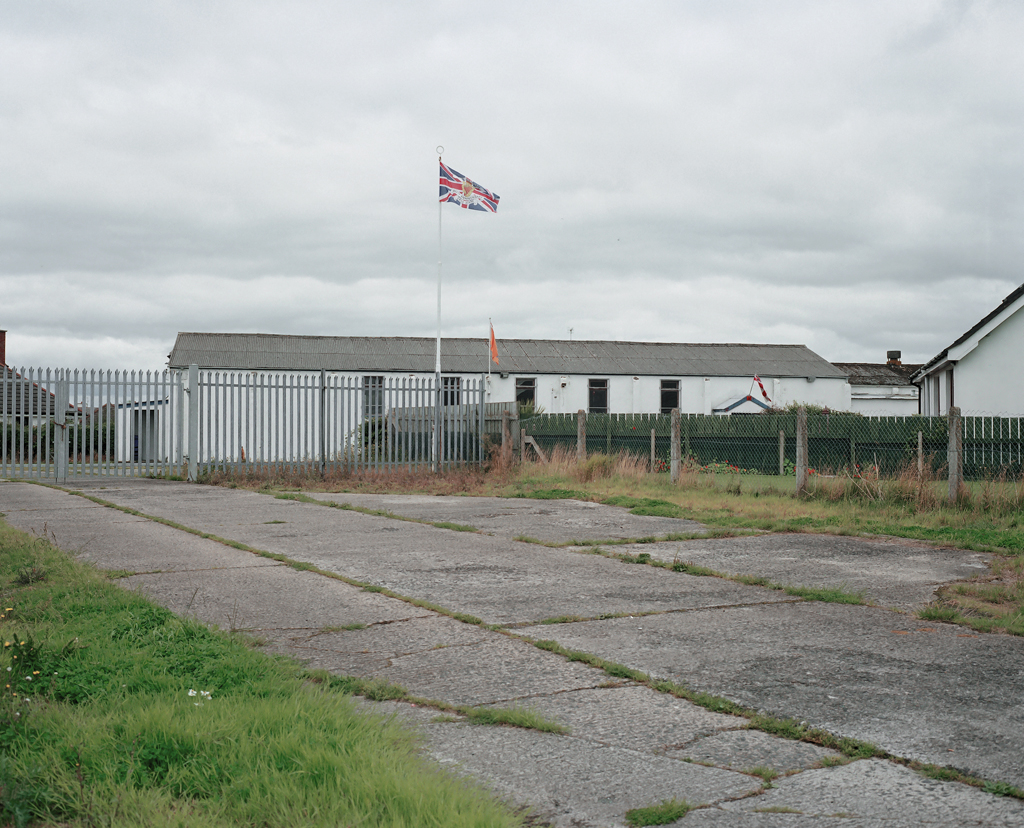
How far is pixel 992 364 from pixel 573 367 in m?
19.2

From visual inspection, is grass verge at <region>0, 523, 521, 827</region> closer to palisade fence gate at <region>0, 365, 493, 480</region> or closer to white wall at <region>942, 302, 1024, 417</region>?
palisade fence gate at <region>0, 365, 493, 480</region>

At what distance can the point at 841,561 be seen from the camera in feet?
26.6

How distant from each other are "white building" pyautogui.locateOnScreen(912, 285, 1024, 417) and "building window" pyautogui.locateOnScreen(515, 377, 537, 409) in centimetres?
1814

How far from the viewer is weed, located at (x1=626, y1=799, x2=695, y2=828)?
2762 millimetres

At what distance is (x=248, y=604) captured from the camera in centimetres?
587

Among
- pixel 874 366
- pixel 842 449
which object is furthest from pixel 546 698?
pixel 874 366

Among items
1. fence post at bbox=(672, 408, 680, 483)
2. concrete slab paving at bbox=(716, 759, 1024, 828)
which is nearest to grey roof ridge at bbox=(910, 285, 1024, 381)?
fence post at bbox=(672, 408, 680, 483)

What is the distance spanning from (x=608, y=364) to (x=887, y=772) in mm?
36677

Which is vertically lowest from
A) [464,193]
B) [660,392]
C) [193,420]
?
[193,420]

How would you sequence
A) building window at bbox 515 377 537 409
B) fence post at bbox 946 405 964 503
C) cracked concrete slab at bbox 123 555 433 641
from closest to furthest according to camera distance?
cracked concrete slab at bbox 123 555 433 641
fence post at bbox 946 405 964 503
building window at bbox 515 377 537 409

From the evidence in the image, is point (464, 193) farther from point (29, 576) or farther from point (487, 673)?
point (487, 673)

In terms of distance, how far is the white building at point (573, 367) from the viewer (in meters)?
37.4

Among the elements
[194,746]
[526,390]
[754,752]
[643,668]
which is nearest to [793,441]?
[643,668]

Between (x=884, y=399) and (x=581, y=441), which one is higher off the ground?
(x=884, y=399)
